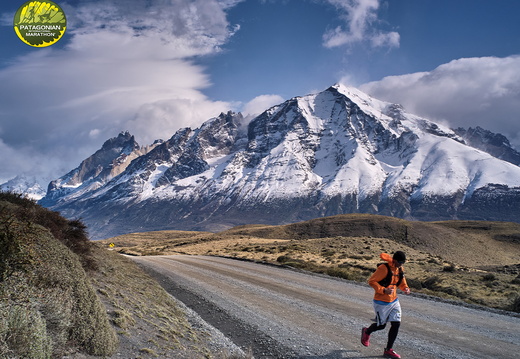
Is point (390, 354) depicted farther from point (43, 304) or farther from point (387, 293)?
point (43, 304)

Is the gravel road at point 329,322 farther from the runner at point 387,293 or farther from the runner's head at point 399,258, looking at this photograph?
the runner's head at point 399,258

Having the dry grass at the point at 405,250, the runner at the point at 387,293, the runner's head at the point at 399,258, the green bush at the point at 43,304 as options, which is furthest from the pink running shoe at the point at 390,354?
the dry grass at the point at 405,250

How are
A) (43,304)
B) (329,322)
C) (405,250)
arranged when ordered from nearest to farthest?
(43,304) < (329,322) < (405,250)

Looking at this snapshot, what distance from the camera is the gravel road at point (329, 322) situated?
898cm

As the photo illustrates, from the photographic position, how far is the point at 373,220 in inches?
4016

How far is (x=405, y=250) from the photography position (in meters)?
49.4

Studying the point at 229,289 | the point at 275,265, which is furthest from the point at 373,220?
the point at 229,289

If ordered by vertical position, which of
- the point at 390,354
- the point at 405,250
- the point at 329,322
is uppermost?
the point at 405,250

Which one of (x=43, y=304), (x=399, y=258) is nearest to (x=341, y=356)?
(x=399, y=258)

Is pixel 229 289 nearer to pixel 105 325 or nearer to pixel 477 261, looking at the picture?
pixel 105 325

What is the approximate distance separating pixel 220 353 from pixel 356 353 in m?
3.39

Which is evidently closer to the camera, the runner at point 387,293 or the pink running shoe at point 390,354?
the pink running shoe at point 390,354

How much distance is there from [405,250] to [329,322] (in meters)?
42.4

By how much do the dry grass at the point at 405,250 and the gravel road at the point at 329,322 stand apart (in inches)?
200
